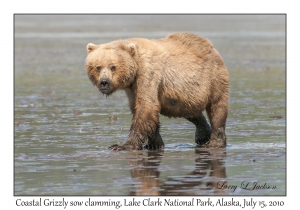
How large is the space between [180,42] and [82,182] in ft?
12.3

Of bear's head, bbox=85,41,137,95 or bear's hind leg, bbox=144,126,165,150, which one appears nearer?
bear's head, bbox=85,41,137,95

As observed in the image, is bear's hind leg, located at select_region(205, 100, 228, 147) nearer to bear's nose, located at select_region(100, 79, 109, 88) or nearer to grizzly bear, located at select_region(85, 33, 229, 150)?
grizzly bear, located at select_region(85, 33, 229, 150)

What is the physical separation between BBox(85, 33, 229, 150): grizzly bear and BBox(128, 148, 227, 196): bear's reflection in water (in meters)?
0.64

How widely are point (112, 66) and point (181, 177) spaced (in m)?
2.32

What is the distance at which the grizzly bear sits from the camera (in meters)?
11.0

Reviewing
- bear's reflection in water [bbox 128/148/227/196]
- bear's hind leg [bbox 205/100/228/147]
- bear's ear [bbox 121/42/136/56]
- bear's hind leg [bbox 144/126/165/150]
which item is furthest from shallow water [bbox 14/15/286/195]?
bear's ear [bbox 121/42/136/56]

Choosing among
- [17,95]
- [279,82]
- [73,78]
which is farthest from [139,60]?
[73,78]

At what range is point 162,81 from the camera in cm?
1151

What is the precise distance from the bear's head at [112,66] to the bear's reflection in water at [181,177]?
108cm

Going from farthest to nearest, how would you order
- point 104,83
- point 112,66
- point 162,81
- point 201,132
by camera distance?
point 201,132, point 162,81, point 112,66, point 104,83

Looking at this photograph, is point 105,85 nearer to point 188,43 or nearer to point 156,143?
point 156,143

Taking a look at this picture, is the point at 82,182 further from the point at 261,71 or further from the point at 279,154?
the point at 261,71

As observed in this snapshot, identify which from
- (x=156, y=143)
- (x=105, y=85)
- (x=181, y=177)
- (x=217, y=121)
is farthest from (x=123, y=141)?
(x=181, y=177)

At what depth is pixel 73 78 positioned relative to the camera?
22516 millimetres
